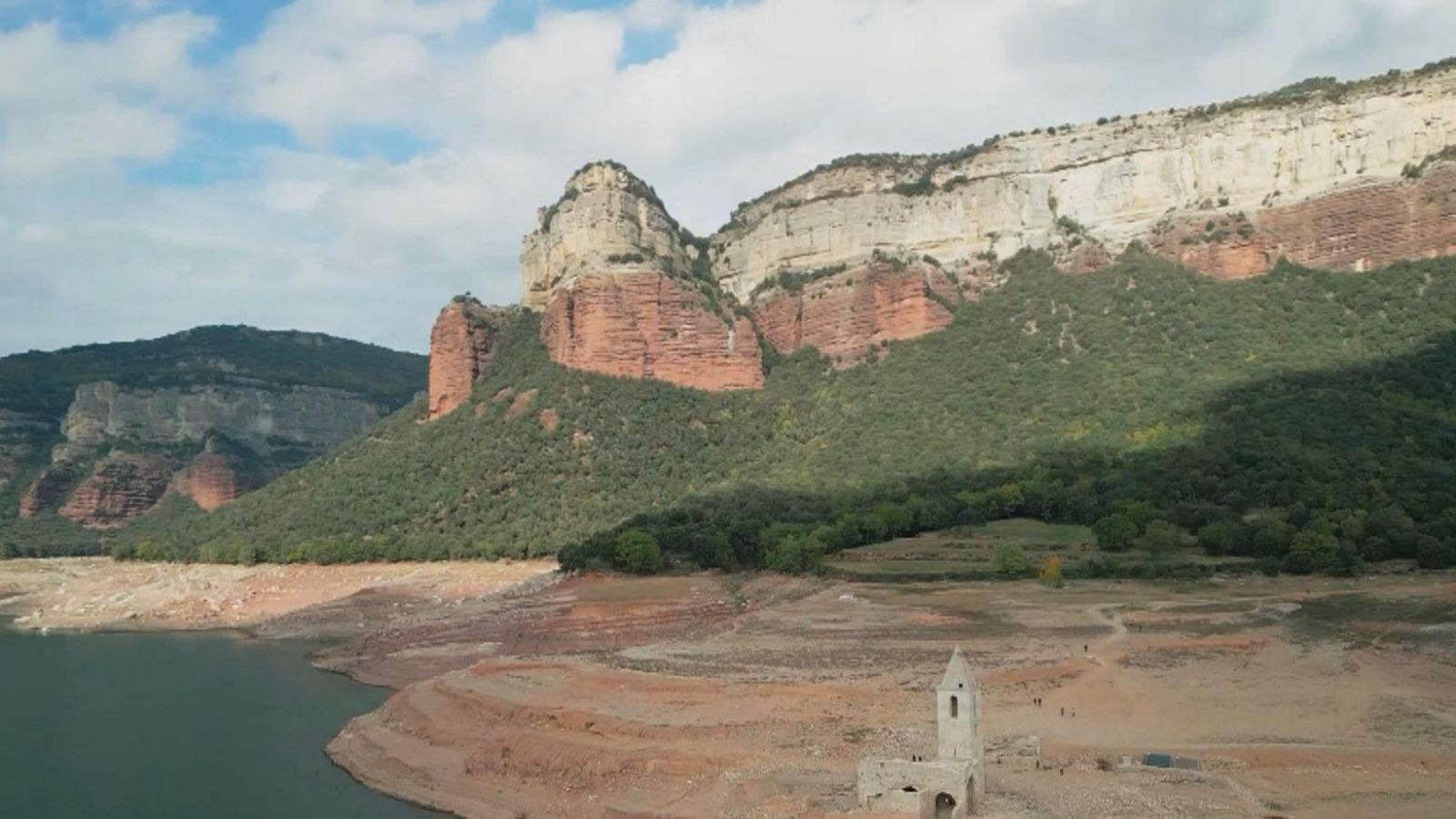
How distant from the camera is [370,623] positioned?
67250 millimetres

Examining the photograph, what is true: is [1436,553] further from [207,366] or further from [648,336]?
[207,366]

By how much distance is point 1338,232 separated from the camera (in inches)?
3408

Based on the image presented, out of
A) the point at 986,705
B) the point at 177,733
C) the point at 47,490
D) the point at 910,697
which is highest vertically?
the point at 47,490

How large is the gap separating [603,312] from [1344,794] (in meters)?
84.0

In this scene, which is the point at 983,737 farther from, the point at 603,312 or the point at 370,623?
the point at 603,312

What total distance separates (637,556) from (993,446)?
1169 inches

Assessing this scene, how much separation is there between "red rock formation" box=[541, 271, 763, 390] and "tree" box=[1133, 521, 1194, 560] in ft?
164

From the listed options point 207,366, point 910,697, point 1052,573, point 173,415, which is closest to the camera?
point 910,697

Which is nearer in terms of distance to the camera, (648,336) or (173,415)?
→ (648,336)

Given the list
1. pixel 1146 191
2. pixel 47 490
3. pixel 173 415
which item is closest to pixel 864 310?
pixel 1146 191

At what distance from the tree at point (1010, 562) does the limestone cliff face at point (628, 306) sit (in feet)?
157

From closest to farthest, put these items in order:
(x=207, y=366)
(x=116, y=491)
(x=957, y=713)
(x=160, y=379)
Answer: (x=957, y=713), (x=116, y=491), (x=160, y=379), (x=207, y=366)

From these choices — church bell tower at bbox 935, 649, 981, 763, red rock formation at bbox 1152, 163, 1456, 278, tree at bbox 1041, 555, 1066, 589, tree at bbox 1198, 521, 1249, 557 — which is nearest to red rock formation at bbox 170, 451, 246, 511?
tree at bbox 1041, 555, 1066, 589

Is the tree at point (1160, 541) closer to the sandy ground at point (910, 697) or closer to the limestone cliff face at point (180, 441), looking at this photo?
the sandy ground at point (910, 697)
